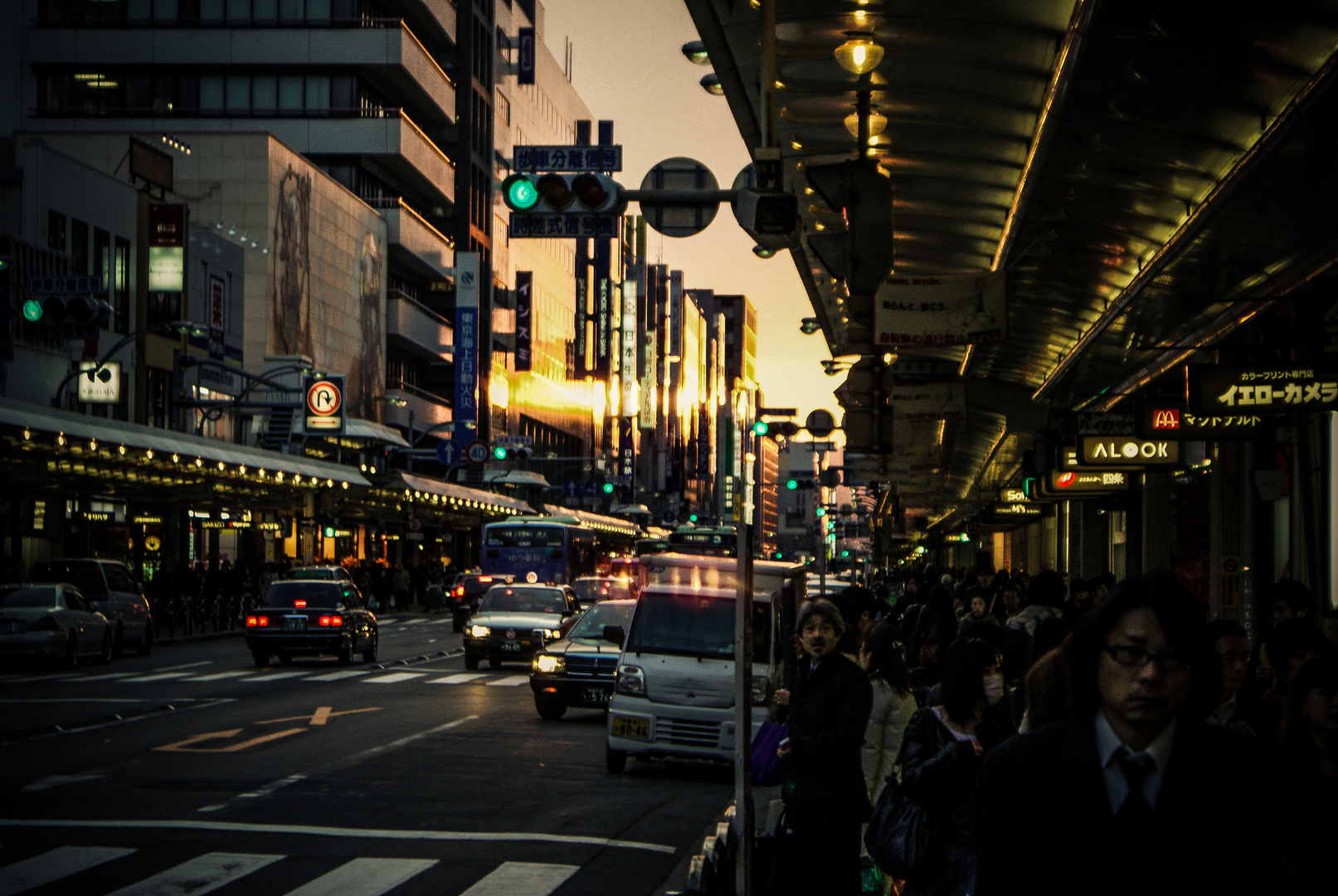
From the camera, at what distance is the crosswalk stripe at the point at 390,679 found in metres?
26.9

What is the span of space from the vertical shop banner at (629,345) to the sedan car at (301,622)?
370 feet

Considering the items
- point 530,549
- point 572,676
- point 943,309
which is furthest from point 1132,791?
point 530,549

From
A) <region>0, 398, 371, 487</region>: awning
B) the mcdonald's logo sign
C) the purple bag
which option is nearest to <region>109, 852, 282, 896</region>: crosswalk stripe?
the purple bag

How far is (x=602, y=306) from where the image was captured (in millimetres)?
136250

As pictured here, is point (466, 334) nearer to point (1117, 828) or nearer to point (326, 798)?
point (326, 798)

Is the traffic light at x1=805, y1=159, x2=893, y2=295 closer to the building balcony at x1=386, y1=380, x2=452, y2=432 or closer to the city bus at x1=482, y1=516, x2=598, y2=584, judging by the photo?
the city bus at x1=482, y1=516, x2=598, y2=584

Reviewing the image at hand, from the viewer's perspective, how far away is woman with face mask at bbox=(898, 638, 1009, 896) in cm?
494

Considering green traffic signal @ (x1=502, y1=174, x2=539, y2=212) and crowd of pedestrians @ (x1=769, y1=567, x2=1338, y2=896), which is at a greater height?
green traffic signal @ (x1=502, y1=174, x2=539, y2=212)

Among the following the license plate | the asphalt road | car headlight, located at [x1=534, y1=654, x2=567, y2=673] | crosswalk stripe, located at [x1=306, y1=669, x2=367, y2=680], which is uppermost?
car headlight, located at [x1=534, y1=654, x2=567, y2=673]

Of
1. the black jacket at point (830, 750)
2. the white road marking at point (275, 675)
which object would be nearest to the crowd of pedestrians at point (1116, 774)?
the black jacket at point (830, 750)

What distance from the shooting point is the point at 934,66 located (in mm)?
10758

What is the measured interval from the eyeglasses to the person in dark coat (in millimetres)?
3935

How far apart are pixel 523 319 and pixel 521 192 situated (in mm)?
92824

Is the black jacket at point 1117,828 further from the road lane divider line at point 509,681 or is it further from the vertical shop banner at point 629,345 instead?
the vertical shop banner at point 629,345
